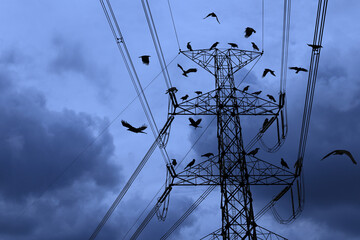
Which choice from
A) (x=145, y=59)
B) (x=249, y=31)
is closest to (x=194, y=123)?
(x=145, y=59)

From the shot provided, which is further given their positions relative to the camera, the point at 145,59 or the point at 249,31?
the point at 249,31

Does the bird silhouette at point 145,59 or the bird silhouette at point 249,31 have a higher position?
the bird silhouette at point 249,31

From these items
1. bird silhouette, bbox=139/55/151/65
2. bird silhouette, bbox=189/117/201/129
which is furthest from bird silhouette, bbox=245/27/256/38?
bird silhouette, bbox=139/55/151/65

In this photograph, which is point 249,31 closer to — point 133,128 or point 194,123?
point 194,123

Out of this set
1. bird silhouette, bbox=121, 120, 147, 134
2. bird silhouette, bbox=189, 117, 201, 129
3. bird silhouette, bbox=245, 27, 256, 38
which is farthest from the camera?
bird silhouette, bbox=189, 117, 201, 129

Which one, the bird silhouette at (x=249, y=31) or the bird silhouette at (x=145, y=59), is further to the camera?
the bird silhouette at (x=249, y=31)

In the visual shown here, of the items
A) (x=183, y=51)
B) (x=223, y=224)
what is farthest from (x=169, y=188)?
(x=183, y=51)

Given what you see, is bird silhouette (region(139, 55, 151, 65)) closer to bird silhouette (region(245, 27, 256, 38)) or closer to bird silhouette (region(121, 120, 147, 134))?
bird silhouette (region(121, 120, 147, 134))

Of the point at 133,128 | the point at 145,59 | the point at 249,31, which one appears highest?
the point at 249,31

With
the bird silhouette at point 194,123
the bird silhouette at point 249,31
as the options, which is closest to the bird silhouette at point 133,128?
the bird silhouette at point 194,123

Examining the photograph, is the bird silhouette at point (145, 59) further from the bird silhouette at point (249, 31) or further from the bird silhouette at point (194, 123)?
the bird silhouette at point (249, 31)

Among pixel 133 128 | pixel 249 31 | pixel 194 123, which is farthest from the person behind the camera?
pixel 194 123

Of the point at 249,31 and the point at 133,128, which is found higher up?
the point at 249,31

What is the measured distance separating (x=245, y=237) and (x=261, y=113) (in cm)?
607
